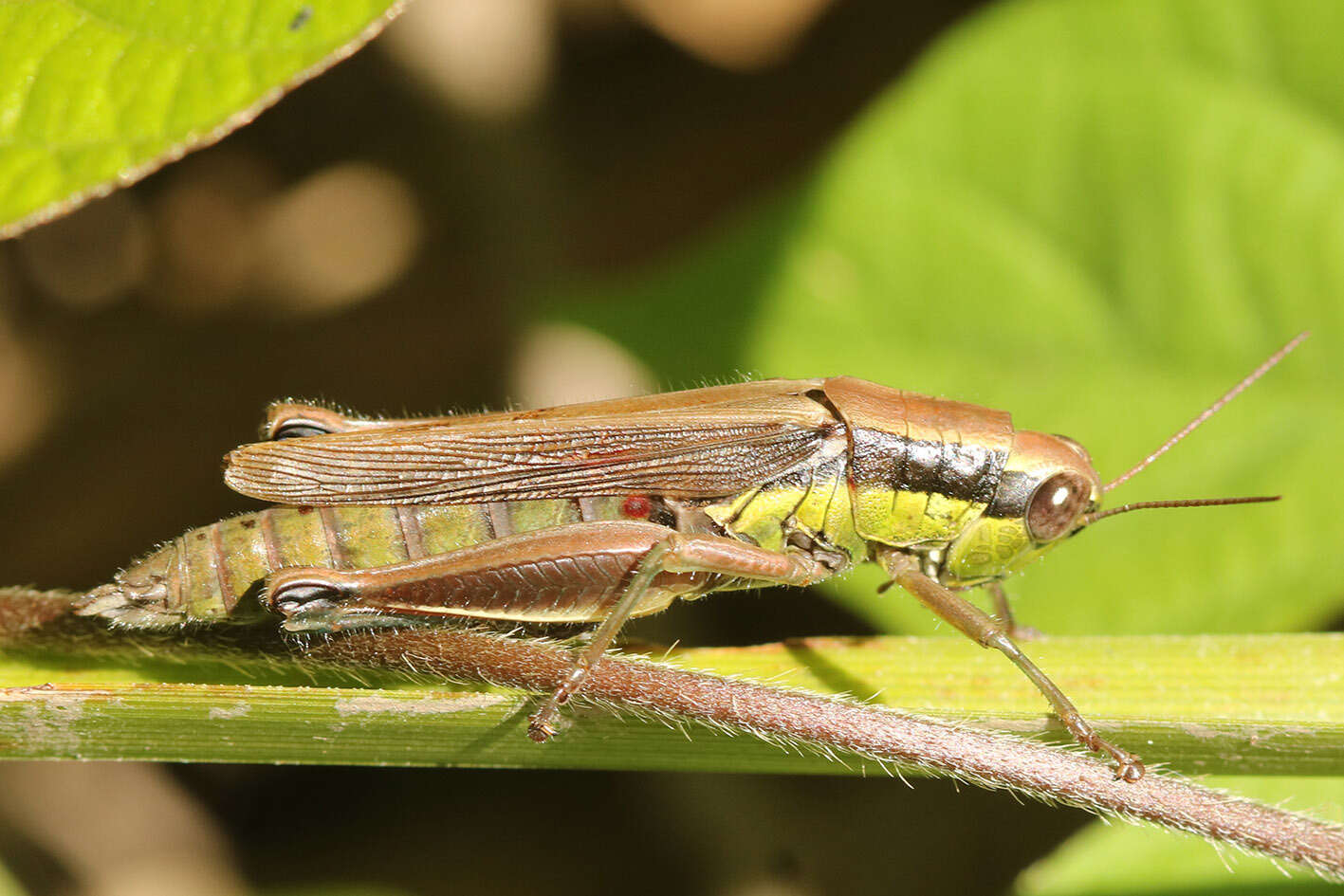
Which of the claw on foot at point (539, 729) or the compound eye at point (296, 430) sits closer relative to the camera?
the claw on foot at point (539, 729)

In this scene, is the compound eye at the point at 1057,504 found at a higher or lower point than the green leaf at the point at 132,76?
lower

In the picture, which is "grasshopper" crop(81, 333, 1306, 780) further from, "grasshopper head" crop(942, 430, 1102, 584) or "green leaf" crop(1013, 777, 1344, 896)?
"green leaf" crop(1013, 777, 1344, 896)

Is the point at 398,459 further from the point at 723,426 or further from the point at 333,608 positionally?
the point at 723,426

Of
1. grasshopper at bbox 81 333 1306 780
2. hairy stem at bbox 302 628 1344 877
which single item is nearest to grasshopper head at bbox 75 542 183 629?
grasshopper at bbox 81 333 1306 780

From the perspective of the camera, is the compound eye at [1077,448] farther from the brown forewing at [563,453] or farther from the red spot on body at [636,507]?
the red spot on body at [636,507]

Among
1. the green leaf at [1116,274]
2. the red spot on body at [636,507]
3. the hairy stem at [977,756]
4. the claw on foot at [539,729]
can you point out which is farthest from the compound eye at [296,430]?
the green leaf at [1116,274]
